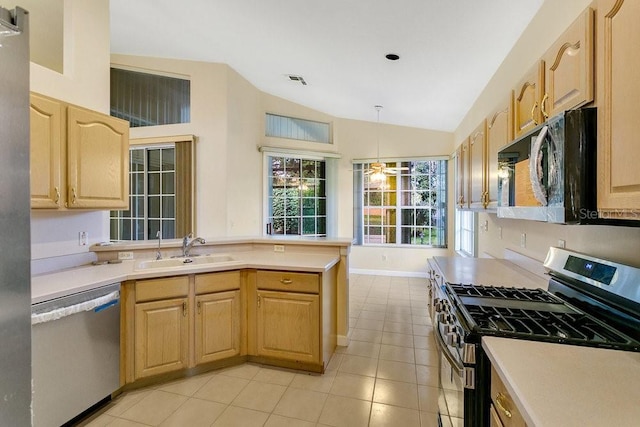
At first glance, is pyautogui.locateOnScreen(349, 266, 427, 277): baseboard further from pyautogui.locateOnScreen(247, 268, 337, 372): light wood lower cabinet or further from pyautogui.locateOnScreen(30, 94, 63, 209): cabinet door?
pyautogui.locateOnScreen(30, 94, 63, 209): cabinet door

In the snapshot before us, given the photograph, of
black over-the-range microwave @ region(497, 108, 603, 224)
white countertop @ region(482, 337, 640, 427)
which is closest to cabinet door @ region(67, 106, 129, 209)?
white countertop @ region(482, 337, 640, 427)

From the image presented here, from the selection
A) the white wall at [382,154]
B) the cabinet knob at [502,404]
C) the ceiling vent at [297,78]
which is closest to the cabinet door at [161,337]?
the cabinet knob at [502,404]

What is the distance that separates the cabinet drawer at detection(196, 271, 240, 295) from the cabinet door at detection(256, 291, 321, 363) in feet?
0.79

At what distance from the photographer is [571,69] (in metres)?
1.20

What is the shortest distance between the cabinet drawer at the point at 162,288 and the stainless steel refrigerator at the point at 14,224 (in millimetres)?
1560

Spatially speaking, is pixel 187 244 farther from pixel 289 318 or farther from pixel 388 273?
pixel 388 273

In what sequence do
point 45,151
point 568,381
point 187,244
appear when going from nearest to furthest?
point 568,381 → point 45,151 → point 187,244

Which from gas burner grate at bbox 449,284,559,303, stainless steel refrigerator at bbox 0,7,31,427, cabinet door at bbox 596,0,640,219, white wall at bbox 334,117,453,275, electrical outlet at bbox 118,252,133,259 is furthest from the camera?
white wall at bbox 334,117,453,275

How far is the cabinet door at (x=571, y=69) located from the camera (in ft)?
3.52

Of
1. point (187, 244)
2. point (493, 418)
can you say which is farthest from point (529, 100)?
point (187, 244)

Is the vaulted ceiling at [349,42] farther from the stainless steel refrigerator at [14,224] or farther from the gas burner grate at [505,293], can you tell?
the stainless steel refrigerator at [14,224]

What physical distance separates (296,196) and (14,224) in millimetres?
5052

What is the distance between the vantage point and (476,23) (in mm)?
2293

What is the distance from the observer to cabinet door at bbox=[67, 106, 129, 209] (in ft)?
7.03
